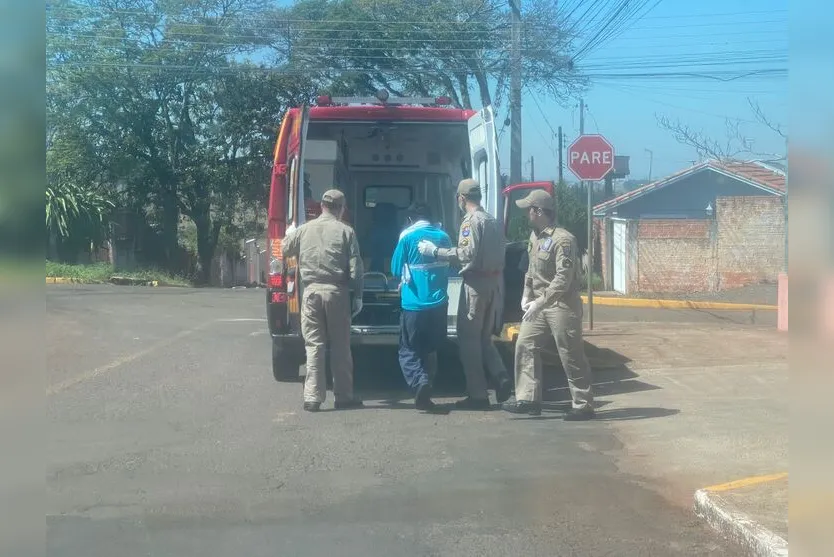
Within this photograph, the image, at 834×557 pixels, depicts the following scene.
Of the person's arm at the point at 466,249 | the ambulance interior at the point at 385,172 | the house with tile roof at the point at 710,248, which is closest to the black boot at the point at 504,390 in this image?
the person's arm at the point at 466,249

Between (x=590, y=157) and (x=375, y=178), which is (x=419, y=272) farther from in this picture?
(x=590, y=157)

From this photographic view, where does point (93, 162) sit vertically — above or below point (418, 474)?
above

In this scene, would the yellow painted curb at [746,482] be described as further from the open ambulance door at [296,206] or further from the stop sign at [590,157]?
the stop sign at [590,157]

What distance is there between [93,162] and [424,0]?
13.2 meters

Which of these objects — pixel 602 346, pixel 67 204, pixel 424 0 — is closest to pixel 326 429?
pixel 602 346

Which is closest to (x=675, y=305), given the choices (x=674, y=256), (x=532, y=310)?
(x=674, y=256)

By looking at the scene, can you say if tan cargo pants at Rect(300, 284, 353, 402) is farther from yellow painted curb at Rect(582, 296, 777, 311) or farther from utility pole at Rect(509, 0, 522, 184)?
utility pole at Rect(509, 0, 522, 184)

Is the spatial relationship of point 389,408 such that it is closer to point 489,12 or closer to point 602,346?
point 602,346

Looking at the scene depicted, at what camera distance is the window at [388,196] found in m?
12.1

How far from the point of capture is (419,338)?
7.94 meters

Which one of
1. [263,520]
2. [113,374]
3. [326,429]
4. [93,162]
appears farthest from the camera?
[93,162]

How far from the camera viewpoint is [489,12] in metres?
27.5

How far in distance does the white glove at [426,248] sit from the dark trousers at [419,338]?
482 mm
